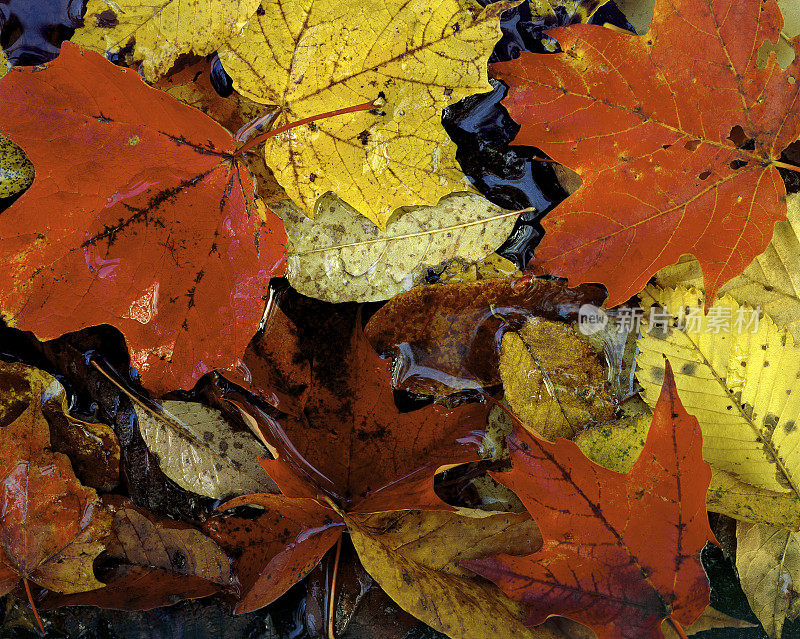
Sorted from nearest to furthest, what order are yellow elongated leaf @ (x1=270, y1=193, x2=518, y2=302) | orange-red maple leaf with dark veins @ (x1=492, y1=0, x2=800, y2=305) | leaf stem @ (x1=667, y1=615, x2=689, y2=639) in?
leaf stem @ (x1=667, y1=615, x2=689, y2=639) < orange-red maple leaf with dark veins @ (x1=492, y1=0, x2=800, y2=305) < yellow elongated leaf @ (x1=270, y1=193, x2=518, y2=302)

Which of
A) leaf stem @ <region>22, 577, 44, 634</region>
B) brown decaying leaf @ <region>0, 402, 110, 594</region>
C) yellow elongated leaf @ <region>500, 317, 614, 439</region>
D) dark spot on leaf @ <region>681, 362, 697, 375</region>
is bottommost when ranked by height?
leaf stem @ <region>22, 577, 44, 634</region>

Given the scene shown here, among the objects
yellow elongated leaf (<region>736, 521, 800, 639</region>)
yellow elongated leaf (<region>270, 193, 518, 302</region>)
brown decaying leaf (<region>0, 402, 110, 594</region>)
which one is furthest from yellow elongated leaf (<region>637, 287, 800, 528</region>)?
brown decaying leaf (<region>0, 402, 110, 594</region>)

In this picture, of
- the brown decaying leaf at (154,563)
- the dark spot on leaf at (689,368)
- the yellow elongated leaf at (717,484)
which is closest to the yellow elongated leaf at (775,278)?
the dark spot on leaf at (689,368)

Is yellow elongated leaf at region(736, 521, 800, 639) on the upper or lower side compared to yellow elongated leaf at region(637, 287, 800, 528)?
lower

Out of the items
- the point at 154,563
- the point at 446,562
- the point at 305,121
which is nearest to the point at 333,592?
the point at 446,562

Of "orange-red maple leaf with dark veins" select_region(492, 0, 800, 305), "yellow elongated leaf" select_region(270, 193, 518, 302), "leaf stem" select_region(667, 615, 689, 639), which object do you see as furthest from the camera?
"yellow elongated leaf" select_region(270, 193, 518, 302)

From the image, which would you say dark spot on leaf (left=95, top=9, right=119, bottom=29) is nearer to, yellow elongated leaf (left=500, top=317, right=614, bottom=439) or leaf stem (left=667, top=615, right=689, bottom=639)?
yellow elongated leaf (left=500, top=317, right=614, bottom=439)

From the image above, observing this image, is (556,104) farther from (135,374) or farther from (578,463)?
(135,374)

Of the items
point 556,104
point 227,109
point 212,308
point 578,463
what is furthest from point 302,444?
point 556,104
